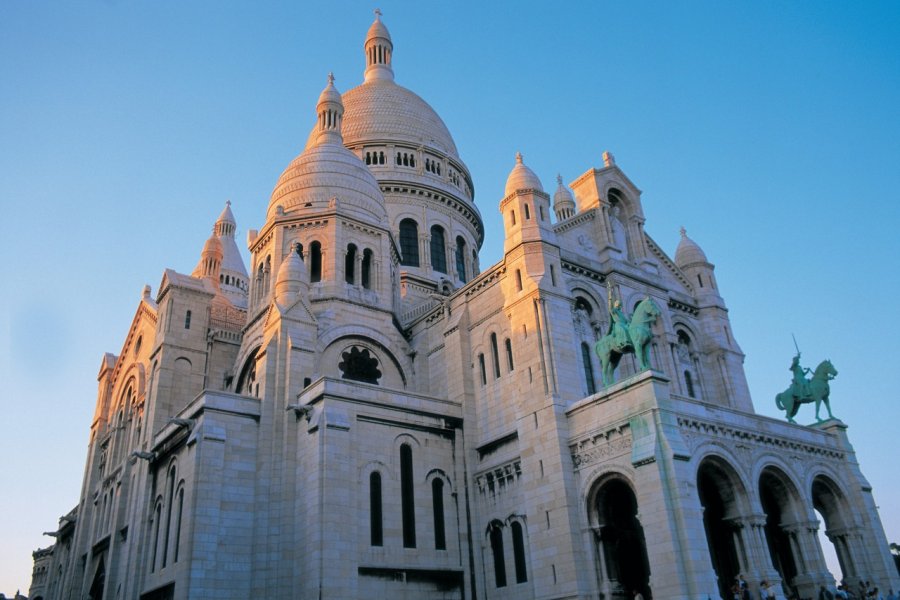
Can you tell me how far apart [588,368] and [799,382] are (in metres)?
9.84

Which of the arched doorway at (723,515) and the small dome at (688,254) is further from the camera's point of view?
the small dome at (688,254)

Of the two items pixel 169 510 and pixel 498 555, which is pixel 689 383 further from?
pixel 169 510

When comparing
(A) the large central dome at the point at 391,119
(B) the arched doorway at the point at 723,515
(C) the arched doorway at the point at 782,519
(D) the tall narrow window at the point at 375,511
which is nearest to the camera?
(B) the arched doorway at the point at 723,515

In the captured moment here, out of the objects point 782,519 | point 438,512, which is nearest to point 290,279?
point 438,512

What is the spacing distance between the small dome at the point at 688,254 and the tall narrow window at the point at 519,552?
1927cm

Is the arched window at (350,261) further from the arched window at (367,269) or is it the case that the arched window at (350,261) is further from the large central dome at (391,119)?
the large central dome at (391,119)

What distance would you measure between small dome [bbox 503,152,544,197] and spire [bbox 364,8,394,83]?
Result: 31.5 meters

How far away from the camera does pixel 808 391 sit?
3409 cm

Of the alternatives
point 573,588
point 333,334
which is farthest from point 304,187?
point 573,588

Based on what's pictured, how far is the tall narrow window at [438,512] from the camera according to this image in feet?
102

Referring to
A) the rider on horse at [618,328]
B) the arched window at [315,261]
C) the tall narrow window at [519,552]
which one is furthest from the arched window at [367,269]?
the tall narrow window at [519,552]

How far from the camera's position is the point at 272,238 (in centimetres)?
3972

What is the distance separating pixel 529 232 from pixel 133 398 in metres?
25.4

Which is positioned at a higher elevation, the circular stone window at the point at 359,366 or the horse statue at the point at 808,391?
the circular stone window at the point at 359,366
